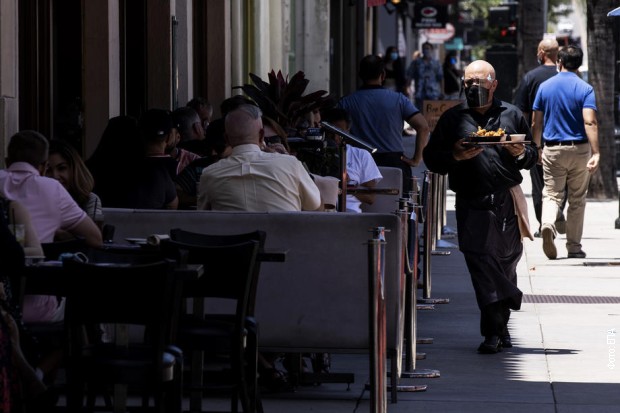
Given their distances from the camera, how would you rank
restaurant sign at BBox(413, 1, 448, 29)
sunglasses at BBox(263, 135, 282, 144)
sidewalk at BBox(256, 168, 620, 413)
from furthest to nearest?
restaurant sign at BBox(413, 1, 448, 29), sunglasses at BBox(263, 135, 282, 144), sidewalk at BBox(256, 168, 620, 413)

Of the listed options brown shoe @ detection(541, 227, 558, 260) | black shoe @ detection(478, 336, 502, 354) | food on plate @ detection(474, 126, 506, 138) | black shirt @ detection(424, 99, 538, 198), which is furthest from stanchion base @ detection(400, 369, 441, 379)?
brown shoe @ detection(541, 227, 558, 260)

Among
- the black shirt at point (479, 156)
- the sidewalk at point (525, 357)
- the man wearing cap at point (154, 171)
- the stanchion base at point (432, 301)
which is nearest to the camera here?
the sidewalk at point (525, 357)

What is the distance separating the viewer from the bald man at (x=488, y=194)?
10.5 metres

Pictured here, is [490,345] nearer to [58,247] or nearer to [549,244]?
[58,247]

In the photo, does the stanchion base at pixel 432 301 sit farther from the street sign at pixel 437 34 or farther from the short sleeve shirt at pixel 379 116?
the street sign at pixel 437 34

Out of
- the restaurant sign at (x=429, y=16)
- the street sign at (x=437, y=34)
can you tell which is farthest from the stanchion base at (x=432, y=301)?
the street sign at (x=437, y=34)

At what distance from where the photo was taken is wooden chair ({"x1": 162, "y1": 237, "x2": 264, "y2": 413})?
24.9 feet

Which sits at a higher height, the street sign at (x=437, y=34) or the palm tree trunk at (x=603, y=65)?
the street sign at (x=437, y=34)

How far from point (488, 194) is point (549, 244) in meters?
5.56

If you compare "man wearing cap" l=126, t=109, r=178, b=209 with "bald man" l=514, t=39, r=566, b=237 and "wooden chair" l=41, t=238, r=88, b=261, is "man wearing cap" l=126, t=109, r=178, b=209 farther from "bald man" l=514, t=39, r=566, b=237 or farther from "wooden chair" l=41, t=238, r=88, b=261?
"bald man" l=514, t=39, r=566, b=237

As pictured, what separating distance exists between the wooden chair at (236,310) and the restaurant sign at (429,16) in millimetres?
45091

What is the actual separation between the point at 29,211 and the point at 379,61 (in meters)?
7.24

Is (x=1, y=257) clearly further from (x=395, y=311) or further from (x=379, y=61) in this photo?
(x=379, y=61)

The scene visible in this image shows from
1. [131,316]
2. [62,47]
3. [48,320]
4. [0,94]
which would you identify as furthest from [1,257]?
[62,47]
